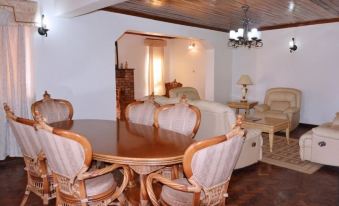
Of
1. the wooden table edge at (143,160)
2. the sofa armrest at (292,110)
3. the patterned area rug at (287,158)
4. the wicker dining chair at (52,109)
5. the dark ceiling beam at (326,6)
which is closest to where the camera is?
the wooden table edge at (143,160)

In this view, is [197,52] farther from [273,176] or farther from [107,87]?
[273,176]

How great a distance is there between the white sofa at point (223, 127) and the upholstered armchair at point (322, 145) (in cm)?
69

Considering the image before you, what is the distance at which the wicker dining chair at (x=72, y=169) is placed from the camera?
1.81m

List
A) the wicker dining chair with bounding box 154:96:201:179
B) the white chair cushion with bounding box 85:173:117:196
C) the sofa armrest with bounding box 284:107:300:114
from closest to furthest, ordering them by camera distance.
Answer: the white chair cushion with bounding box 85:173:117:196 < the wicker dining chair with bounding box 154:96:201:179 < the sofa armrest with bounding box 284:107:300:114

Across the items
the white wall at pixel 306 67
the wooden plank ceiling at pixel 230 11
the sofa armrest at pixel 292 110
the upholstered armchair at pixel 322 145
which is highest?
the wooden plank ceiling at pixel 230 11

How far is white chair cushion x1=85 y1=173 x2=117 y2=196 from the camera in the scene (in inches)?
83.3

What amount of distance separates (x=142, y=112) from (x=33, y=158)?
1.24 m

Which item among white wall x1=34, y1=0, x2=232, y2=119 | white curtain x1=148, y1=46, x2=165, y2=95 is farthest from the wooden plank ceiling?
white curtain x1=148, y1=46, x2=165, y2=95

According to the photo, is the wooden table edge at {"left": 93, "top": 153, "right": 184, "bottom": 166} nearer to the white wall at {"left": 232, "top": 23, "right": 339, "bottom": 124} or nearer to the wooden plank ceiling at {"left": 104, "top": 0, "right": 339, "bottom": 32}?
the wooden plank ceiling at {"left": 104, "top": 0, "right": 339, "bottom": 32}

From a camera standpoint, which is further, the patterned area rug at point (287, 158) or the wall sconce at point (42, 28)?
the wall sconce at point (42, 28)

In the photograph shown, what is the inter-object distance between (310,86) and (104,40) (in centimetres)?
492

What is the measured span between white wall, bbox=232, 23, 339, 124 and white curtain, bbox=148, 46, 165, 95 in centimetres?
311

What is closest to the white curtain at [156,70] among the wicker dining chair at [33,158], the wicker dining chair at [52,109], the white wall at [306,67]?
the white wall at [306,67]

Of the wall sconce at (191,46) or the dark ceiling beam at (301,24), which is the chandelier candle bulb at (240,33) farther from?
the wall sconce at (191,46)
